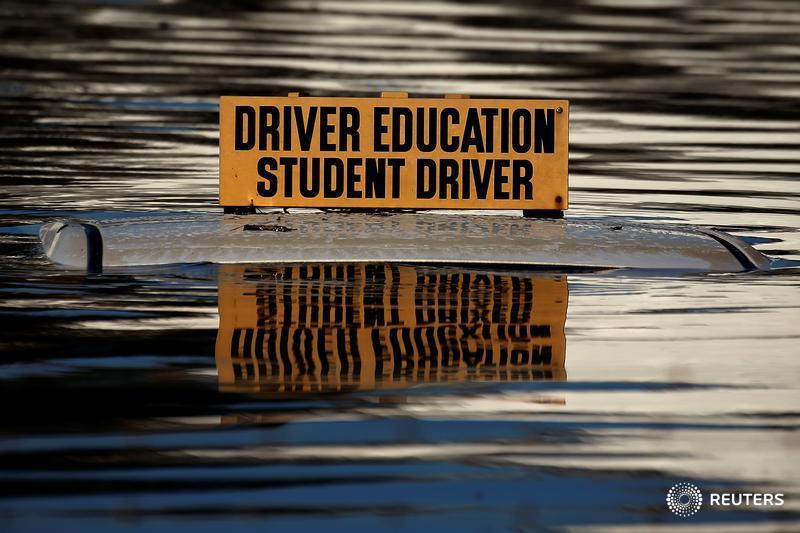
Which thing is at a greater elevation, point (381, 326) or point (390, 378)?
point (381, 326)

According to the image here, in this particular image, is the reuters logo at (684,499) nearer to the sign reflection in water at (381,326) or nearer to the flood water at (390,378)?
the flood water at (390,378)

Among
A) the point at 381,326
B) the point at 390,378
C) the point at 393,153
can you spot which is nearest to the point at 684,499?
the point at 390,378

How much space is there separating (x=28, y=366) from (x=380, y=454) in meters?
2.02

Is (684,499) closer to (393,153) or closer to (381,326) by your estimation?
(381,326)

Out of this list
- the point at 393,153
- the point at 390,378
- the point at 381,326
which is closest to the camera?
the point at 390,378

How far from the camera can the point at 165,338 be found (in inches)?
320

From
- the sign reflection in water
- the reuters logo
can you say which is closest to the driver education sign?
the sign reflection in water

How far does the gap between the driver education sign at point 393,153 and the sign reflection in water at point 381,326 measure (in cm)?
107

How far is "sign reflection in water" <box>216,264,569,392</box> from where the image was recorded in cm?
739

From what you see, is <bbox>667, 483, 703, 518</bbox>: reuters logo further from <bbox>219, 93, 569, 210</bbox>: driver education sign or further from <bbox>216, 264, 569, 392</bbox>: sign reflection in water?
<bbox>219, 93, 569, 210</bbox>: driver education sign

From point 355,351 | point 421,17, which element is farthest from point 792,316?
point 421,17

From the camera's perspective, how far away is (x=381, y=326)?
845 cm

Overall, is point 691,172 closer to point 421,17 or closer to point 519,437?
point 519,437

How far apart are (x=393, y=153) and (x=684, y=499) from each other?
553 cm
